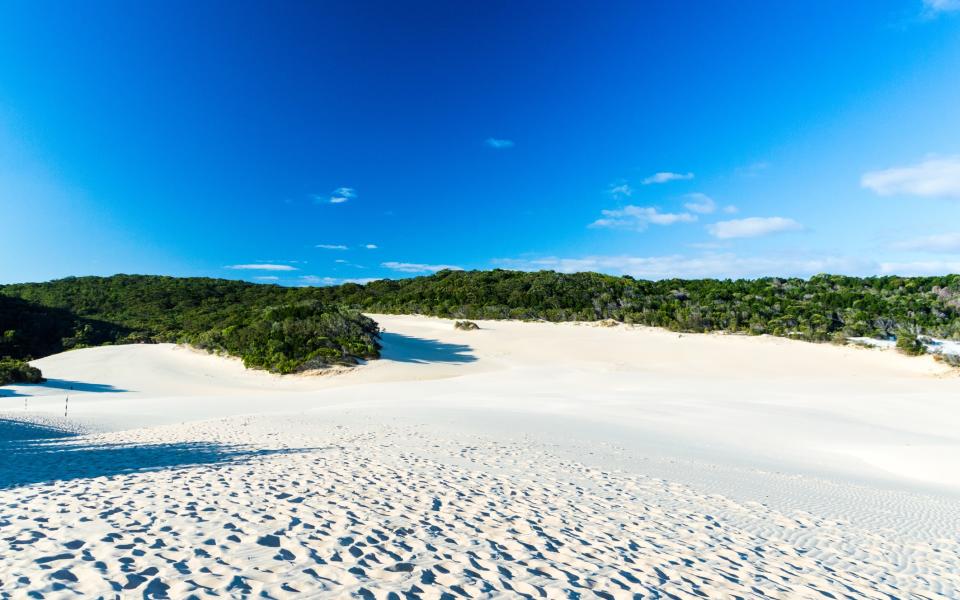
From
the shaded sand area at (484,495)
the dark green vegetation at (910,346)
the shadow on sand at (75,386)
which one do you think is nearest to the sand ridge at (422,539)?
the shaded sand area at (484,495)

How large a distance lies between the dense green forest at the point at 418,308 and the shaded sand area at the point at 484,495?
30.8 feet

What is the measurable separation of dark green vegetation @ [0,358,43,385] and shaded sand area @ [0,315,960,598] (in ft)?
4.57

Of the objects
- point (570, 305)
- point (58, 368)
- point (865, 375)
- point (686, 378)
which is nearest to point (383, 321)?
point (570, 305)

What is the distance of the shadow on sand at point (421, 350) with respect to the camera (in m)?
31.8

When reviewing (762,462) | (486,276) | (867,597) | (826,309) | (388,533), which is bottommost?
(762,462)

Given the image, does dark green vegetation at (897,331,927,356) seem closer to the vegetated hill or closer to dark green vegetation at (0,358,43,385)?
the vegetated hill

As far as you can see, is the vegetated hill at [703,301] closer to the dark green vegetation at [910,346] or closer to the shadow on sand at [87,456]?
the dark green vegetation at [910,346]

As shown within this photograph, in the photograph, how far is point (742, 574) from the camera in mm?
4996

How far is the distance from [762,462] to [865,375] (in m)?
20.5

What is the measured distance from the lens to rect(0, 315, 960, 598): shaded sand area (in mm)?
4281

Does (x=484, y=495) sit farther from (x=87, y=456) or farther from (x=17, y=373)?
(x=17, y=373)

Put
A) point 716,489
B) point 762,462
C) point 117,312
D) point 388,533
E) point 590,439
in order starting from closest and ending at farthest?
point 388,533, point 716,489, point 762,462, point 590,439, point 117,312

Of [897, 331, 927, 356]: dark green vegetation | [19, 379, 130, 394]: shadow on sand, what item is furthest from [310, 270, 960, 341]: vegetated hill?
[19, 379, 130, 394]: shadow on sand

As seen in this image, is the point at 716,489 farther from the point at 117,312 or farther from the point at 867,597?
the point at 117,312
